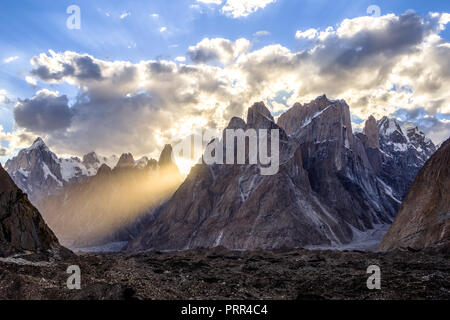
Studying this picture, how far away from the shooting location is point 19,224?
51.2 metres

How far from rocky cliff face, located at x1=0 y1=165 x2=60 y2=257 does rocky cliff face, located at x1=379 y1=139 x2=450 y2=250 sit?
61.3 meters

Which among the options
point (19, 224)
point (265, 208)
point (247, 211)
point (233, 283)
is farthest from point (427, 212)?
point (19, 224)

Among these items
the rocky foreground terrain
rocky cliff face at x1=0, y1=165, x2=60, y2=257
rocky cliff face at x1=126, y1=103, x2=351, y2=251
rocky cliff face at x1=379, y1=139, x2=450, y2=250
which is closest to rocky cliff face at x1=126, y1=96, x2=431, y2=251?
rocky cliff face at x1=126, y1=103, x2=351, y2=251

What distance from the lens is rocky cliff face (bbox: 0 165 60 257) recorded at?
161 ft

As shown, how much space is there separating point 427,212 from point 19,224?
73151 millimetres

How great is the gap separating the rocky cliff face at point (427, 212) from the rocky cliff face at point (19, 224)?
61256 millimetres

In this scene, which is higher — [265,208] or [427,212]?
[427,212]

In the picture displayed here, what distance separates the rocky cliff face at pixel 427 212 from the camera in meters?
72.0

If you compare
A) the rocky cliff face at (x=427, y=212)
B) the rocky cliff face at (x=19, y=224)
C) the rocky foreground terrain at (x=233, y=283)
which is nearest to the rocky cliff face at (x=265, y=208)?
the rocky cliff face at (x=427, y=212)

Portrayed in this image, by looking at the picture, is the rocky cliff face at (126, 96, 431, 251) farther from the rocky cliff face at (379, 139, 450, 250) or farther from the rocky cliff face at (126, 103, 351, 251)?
the rocky cliff face at (379, 139, 450, 250)

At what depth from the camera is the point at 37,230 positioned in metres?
52.9

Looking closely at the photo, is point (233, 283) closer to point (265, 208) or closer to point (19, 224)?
point (19, 224)

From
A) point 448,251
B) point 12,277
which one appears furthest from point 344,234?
point 12,277
